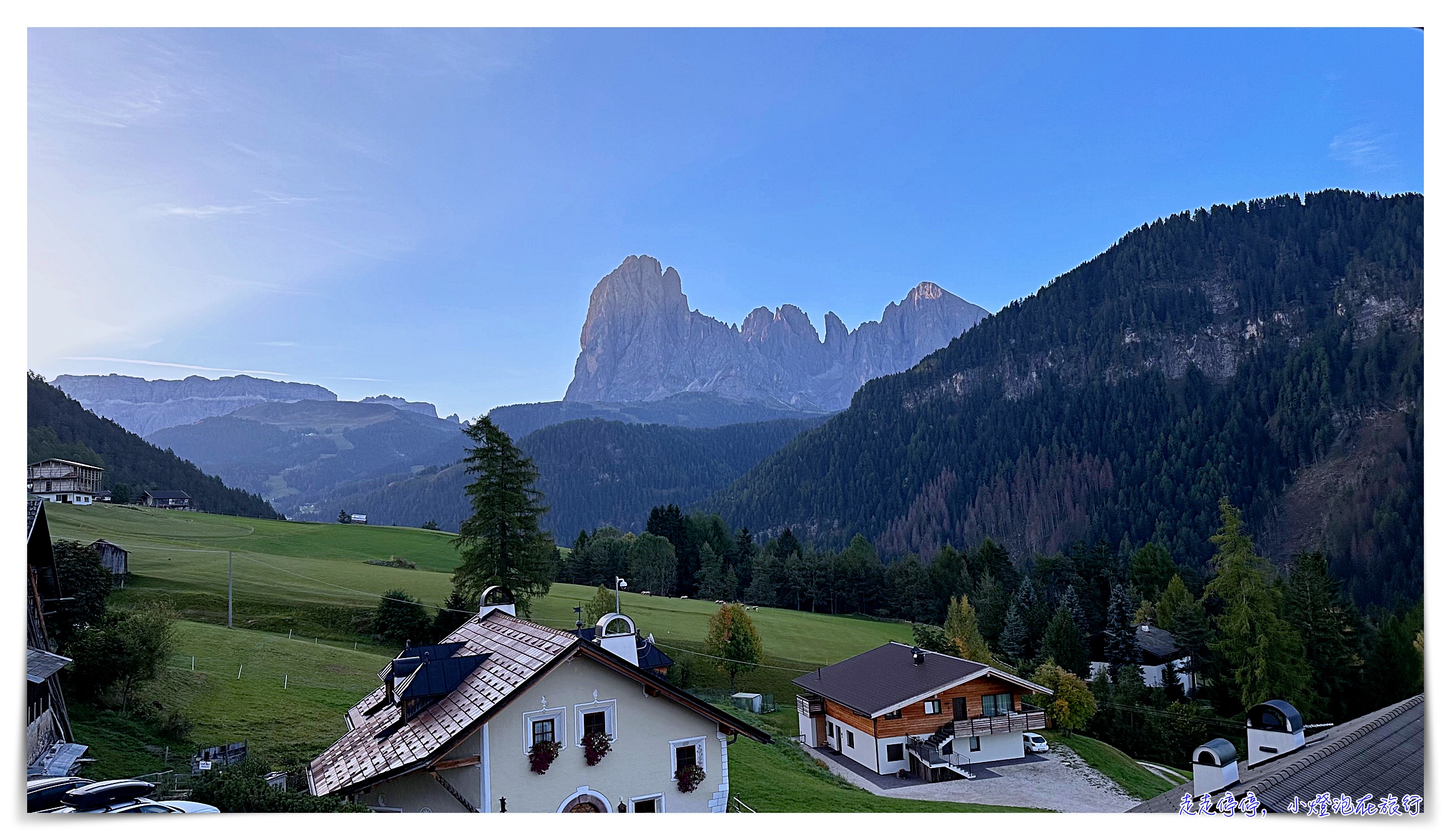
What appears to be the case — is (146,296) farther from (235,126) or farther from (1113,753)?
(1113,753)

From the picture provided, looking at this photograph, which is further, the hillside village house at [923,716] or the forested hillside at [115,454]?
the hillside village house at [923,716]

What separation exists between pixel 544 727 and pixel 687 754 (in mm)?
1454

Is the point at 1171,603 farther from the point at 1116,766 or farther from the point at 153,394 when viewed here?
the point at 153,394

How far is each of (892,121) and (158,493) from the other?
19.8 meters

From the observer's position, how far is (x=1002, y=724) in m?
14.6

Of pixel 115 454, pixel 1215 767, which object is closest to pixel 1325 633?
pixel 1215 767

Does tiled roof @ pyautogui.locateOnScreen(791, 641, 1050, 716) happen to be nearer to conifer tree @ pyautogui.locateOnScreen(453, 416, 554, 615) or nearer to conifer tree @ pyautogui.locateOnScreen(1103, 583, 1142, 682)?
conifer tree @ pyautogui.locateOnScreen(453, 416, 554, 615)

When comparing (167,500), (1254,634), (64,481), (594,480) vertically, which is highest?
(64,481)

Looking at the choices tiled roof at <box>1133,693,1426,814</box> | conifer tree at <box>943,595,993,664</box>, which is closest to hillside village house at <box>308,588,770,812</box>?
tiled roof at <box>1133,693,1426,814</box>

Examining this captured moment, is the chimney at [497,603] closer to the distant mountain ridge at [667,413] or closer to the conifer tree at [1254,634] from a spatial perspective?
the conifer tree at [1254,634]

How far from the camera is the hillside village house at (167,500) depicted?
19209 mm

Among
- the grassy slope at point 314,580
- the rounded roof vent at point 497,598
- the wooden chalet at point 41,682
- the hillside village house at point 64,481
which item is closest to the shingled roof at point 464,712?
the rounded roof vent at point 497,598

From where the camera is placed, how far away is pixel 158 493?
66.2 feet

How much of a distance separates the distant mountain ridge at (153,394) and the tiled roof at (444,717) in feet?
25.6
